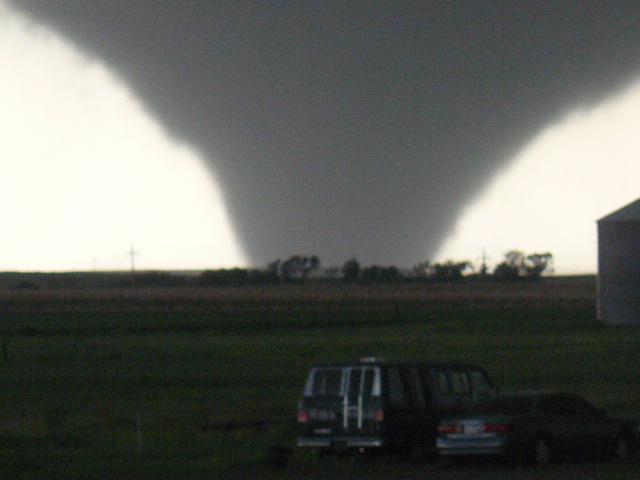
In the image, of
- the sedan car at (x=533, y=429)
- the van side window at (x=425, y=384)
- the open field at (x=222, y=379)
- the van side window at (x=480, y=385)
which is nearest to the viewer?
the sedan car at (x=533, y=429)

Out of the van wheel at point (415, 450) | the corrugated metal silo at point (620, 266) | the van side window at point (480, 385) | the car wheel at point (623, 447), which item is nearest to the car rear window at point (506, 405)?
the van wheel at point (415, 450)

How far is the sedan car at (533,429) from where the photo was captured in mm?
19156

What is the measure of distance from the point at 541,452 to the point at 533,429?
45cm

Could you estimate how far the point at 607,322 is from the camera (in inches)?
2990

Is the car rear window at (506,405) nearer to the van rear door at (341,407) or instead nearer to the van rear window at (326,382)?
the van rear door at (341,407)

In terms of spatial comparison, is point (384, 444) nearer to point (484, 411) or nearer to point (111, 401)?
point (484, 411)

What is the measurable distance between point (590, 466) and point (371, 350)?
30839mm

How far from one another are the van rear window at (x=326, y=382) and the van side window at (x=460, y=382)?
2.36 meters

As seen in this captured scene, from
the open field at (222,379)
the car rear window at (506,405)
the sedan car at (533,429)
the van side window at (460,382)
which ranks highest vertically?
the van side window at (460,382)

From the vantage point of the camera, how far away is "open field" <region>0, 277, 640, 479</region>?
20.6m

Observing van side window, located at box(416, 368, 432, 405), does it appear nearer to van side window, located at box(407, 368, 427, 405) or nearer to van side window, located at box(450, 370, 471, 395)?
van side window, located at box(407, 368, 427, 405)

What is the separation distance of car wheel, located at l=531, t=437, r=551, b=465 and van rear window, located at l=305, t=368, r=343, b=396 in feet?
11.7

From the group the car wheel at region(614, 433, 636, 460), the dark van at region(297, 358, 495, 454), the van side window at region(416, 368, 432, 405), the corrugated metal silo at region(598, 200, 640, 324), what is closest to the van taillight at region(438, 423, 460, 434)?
the dark van at region(297, 358, 495, 454)

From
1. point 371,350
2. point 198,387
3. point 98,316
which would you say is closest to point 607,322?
point 371,350
